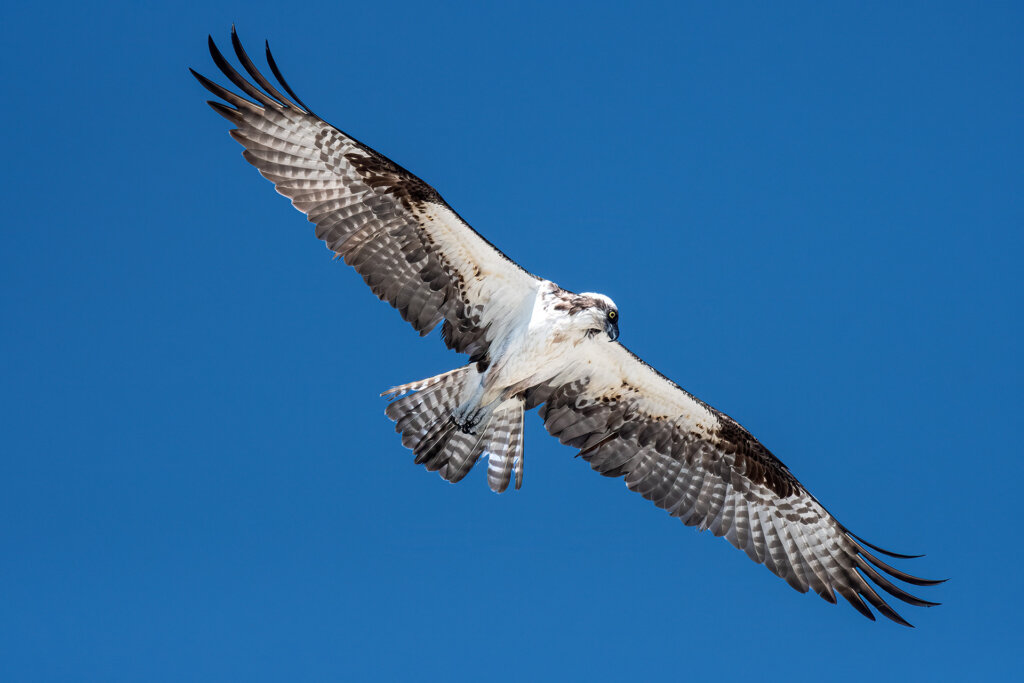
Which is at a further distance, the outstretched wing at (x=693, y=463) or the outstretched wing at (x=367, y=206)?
the outstretched wing at (x=693, y=463)

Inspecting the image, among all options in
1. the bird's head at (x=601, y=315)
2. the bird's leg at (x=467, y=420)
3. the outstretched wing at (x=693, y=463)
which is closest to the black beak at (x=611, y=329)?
the bird's head at (x=601, y=315)

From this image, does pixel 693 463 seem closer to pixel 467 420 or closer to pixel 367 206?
pixel 467 420

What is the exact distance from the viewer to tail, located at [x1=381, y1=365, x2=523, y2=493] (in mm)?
9852

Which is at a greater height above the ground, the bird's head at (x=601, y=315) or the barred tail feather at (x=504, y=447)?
the bird's head at (x=601, y=315)

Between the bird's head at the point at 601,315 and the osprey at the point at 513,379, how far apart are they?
0.01 metres

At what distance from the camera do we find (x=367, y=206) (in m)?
9.34

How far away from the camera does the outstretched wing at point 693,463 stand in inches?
397

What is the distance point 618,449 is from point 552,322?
5.85ft

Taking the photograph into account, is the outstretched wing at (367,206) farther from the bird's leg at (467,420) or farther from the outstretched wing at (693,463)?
the outstretched wing at (693,463)

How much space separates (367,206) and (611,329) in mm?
2508

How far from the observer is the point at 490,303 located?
9773mm

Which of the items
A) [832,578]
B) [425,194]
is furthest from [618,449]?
[425,194]

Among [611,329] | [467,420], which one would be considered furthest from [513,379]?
[611,329]

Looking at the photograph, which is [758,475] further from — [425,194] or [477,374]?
[425,194]
